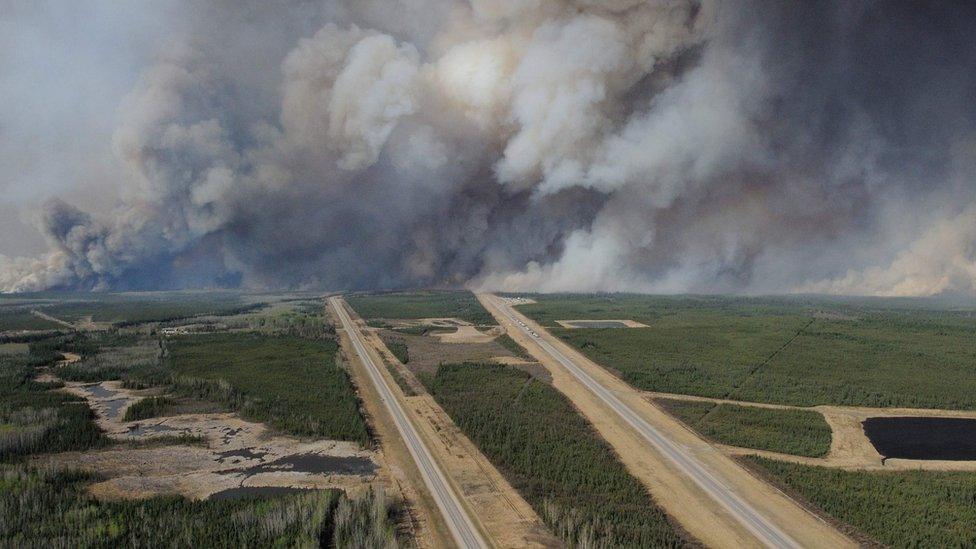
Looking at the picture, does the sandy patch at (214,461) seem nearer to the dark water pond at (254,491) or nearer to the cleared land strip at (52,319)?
the dark water pond at (254,491)

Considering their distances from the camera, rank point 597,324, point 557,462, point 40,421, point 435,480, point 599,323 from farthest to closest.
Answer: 1. point 599,323
2. point 597,324
3. point 40,421
4. point 557,462
5. point 435,480

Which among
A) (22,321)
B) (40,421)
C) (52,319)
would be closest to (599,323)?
(40,421)

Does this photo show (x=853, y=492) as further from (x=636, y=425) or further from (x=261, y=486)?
(x=261, y=486)

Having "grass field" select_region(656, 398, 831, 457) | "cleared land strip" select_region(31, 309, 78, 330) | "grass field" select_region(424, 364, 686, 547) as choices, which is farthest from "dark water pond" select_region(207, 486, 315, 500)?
"cleared land strip" select_region(31, 309, 78, 330)

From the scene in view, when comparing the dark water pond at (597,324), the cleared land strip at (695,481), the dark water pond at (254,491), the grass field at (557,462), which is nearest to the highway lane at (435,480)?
the grass field at (557,462)

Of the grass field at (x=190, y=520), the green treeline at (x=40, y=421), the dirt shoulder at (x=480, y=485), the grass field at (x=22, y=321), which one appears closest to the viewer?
the grass field at (x=190, y=520)

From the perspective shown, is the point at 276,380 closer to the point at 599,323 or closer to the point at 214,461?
the point at 214,461
